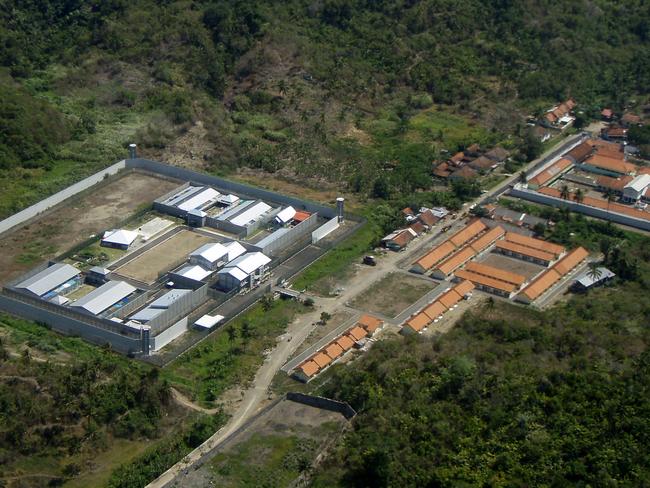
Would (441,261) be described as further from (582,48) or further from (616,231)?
(582,48)

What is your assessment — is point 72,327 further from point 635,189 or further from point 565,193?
point 635,189

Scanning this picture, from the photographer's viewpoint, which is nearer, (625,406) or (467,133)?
(625,406)

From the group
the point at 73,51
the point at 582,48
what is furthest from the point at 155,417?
the point at 582,48

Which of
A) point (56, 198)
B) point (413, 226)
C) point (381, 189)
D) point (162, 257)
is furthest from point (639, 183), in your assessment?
point (56, 198)

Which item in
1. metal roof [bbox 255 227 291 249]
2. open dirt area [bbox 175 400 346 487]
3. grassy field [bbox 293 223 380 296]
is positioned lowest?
grassy field [bbox 293 223 380 296]

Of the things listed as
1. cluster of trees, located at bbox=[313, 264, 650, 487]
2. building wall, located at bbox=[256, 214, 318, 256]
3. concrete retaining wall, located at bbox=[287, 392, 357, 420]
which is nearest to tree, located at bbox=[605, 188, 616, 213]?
cluster of trees, located at bbox=[313, 264, 650, 487]

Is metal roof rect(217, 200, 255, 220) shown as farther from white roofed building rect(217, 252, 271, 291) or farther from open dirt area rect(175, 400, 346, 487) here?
open dirt area rect(175, 400, 346, 487)

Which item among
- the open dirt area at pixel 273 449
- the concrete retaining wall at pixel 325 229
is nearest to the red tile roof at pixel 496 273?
the concrete retaining wall at pixel 325 229
